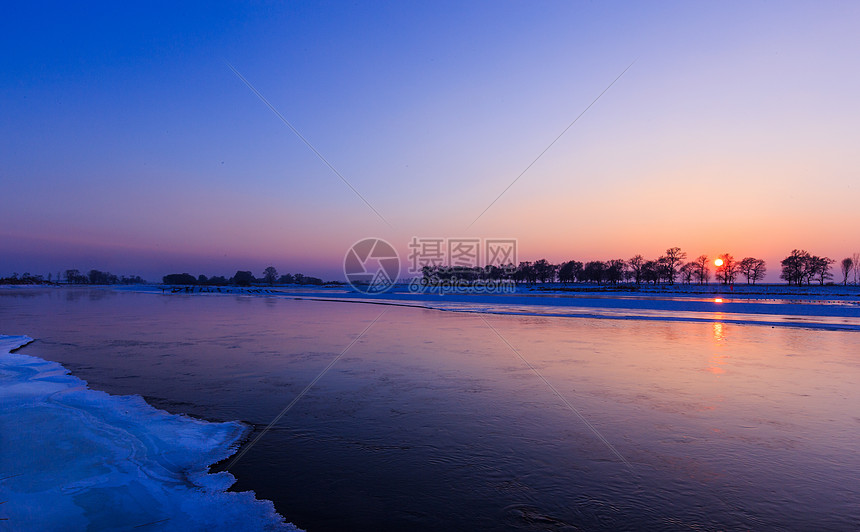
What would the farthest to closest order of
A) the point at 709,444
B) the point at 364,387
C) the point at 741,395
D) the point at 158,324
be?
the point at 158,324 < the point at 364,387 < the point at 741,395 < the point at 709,444

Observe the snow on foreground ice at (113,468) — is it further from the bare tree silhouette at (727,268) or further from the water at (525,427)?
the bare tree silhouette at (727,268)

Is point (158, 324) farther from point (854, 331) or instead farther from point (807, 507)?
point (854, 331)

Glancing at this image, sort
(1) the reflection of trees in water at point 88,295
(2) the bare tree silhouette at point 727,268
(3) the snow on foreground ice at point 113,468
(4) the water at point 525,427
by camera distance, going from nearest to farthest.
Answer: (3) the snow on foreground ice at point 113,468 → (4) the water at point 525,427 → (1) the reflection of trees in water at point 88,295 → (2) the bare tree silhouette at point 727,268

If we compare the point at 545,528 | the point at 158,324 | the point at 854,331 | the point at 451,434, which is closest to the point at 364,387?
the point at 451,434

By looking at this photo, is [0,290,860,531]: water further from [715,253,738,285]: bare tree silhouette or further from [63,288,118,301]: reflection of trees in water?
[715,253,738,285]: bare tree silhouette

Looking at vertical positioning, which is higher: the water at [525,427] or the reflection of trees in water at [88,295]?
the water at [525,427]

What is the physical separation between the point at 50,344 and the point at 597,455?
16.5 m

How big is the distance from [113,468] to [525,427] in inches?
205

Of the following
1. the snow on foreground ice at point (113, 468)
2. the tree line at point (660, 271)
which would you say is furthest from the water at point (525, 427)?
the tree line at point (660, 271)

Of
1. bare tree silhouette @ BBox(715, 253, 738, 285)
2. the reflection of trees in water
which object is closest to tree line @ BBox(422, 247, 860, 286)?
bare tree silhouette @ BBox(715, 253, 738, 285)

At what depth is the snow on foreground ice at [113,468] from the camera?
3.98 meters

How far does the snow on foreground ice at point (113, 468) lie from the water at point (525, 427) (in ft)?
1.26

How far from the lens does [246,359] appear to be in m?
11.8

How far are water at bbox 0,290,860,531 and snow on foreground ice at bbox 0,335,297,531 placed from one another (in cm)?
38
